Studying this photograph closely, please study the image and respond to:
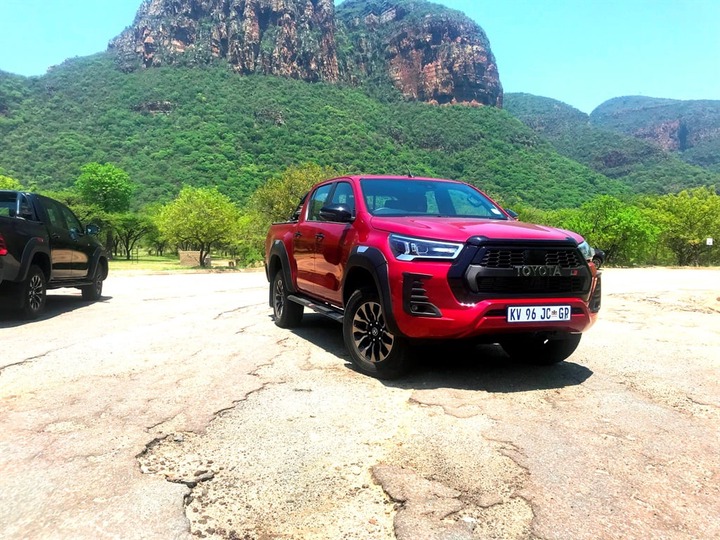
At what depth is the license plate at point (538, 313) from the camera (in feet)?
13.2

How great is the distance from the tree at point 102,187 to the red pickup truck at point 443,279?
212ft

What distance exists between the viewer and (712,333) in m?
7.30

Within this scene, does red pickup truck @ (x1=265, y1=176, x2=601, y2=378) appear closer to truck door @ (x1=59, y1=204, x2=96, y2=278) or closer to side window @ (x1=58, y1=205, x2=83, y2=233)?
truck door @ (x1=59, y1=204, x2=96, y2=278)

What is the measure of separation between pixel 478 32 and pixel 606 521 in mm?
181234

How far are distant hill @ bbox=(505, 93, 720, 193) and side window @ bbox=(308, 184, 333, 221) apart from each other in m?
88.1

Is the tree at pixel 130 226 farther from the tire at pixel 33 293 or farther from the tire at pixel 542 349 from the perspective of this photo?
the tire at pixel 542 349

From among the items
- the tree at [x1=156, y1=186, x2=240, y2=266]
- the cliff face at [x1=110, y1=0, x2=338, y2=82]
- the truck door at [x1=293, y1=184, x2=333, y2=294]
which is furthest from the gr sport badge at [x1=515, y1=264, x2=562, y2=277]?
the cliff face at [x1=110, y1=0, x2=338, y2=82]

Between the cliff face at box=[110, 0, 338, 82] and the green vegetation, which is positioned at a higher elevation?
the cliff face at box=[110, 0, 338, 82]

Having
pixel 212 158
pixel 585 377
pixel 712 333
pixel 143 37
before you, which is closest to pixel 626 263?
pixel 712 333

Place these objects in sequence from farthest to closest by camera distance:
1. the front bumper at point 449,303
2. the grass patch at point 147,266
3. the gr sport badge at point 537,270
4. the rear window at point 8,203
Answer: the grass patch at point 147,266, the rear window at point 8,203, the gr sport badge at point 537,270, the front bumper at point 449,303

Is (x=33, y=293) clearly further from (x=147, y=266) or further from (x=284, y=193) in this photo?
(x=284, y=193)

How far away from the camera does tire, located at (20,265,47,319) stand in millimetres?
7422

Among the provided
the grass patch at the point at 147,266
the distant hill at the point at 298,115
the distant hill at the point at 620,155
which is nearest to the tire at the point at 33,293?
the grass patch at the point at 147,266

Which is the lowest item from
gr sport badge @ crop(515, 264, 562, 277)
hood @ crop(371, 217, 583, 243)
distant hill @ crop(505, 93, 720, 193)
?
gr sport badge @ crop(515, 264, 562, 277)
